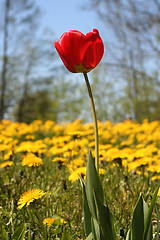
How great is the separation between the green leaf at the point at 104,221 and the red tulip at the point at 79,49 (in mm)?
496

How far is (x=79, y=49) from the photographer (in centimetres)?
88

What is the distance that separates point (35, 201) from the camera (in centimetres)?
96

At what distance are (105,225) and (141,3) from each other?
7847mm

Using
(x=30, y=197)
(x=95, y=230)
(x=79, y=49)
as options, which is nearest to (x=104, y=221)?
(x=95, y=230)

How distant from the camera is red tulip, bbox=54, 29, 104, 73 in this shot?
0.86 metres

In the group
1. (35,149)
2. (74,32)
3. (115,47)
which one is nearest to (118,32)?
(115,47)

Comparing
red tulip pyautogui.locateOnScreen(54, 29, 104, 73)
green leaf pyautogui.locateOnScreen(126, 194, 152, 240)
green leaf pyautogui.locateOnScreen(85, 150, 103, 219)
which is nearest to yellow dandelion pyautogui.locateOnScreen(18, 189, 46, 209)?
green leaf pyautogui.locateOnScreen(85, 150, 103, 219)

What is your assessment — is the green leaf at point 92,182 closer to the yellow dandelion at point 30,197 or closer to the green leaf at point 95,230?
the green leaf at point 95,230

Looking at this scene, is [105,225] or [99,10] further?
[99,10]

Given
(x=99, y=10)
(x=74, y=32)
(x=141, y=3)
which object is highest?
(x=99, y=10)

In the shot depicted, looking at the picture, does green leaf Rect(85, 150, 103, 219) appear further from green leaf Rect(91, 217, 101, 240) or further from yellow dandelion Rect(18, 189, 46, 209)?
yellow dandelion Rect(18, 189, 46, 209)

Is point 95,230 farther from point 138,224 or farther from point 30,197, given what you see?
point 30,197

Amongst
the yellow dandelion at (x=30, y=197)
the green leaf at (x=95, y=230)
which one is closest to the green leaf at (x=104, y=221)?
the green leaf at (x=95, y=230)

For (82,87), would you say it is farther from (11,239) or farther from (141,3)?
(11,239)
